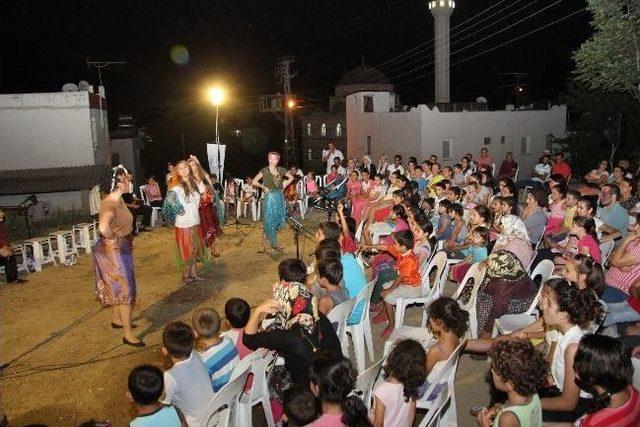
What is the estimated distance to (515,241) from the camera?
5168mm

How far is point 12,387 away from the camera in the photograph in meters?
4.70

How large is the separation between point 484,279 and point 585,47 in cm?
1048

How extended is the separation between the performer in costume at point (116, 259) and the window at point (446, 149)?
15653 millimetres

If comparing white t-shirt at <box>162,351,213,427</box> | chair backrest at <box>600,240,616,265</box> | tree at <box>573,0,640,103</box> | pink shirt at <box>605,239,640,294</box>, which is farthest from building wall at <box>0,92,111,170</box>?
pink shirt at <box>605,239,640,294</box>

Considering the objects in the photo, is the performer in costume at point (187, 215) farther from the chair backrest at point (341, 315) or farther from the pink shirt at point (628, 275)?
the pink shirt at point (628, 275)

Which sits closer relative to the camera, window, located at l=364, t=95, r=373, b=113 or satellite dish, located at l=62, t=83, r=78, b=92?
satellite dish, located at l=62, t=83, r=78, b=92

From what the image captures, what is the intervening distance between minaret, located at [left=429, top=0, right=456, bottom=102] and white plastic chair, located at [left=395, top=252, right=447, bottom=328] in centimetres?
2599

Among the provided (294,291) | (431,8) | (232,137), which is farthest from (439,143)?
(232,137)

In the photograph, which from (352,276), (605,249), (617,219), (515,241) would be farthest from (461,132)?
(352,276)

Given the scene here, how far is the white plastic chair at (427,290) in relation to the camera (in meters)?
5.09

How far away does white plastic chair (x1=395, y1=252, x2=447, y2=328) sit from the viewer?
509cm

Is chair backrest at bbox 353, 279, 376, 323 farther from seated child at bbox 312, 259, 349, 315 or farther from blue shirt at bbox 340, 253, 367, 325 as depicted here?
seated child at bbox 312, 259, 349, 315

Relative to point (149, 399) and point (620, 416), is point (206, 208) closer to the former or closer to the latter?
point (149, 399)

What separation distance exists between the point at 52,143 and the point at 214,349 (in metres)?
19.3
